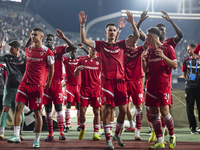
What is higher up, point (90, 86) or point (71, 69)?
point (71, 69)

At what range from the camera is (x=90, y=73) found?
6488 mm

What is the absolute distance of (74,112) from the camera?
46.3 ft

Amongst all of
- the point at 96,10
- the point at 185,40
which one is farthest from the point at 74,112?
the point at 185,40

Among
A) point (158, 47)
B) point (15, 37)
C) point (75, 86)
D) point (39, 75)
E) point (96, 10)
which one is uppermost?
point (96, 10)

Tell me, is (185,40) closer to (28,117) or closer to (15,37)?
(15,37)

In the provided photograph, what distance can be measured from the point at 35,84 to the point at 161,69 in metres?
2.41

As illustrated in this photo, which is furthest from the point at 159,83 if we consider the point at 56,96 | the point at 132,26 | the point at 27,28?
the point at 27,28

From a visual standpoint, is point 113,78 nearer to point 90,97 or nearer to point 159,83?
point 159,83

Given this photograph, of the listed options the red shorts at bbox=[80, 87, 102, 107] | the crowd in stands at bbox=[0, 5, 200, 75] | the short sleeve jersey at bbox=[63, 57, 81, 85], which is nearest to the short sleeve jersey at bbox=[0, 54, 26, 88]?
the red shorts at bbox=[80, 87, 102, 107]

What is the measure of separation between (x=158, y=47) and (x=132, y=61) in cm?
149

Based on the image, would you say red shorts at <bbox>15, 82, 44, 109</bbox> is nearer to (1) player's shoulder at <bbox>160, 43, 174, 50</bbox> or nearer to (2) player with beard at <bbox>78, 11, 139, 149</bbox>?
(2) player with beard at <bbox>78, 11, 139, 149</bbox>

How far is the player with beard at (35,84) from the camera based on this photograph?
15.7 ft

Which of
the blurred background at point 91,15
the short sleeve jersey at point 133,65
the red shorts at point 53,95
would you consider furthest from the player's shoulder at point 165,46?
the blurred background at point 91,15

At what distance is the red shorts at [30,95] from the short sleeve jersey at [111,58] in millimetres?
1318
